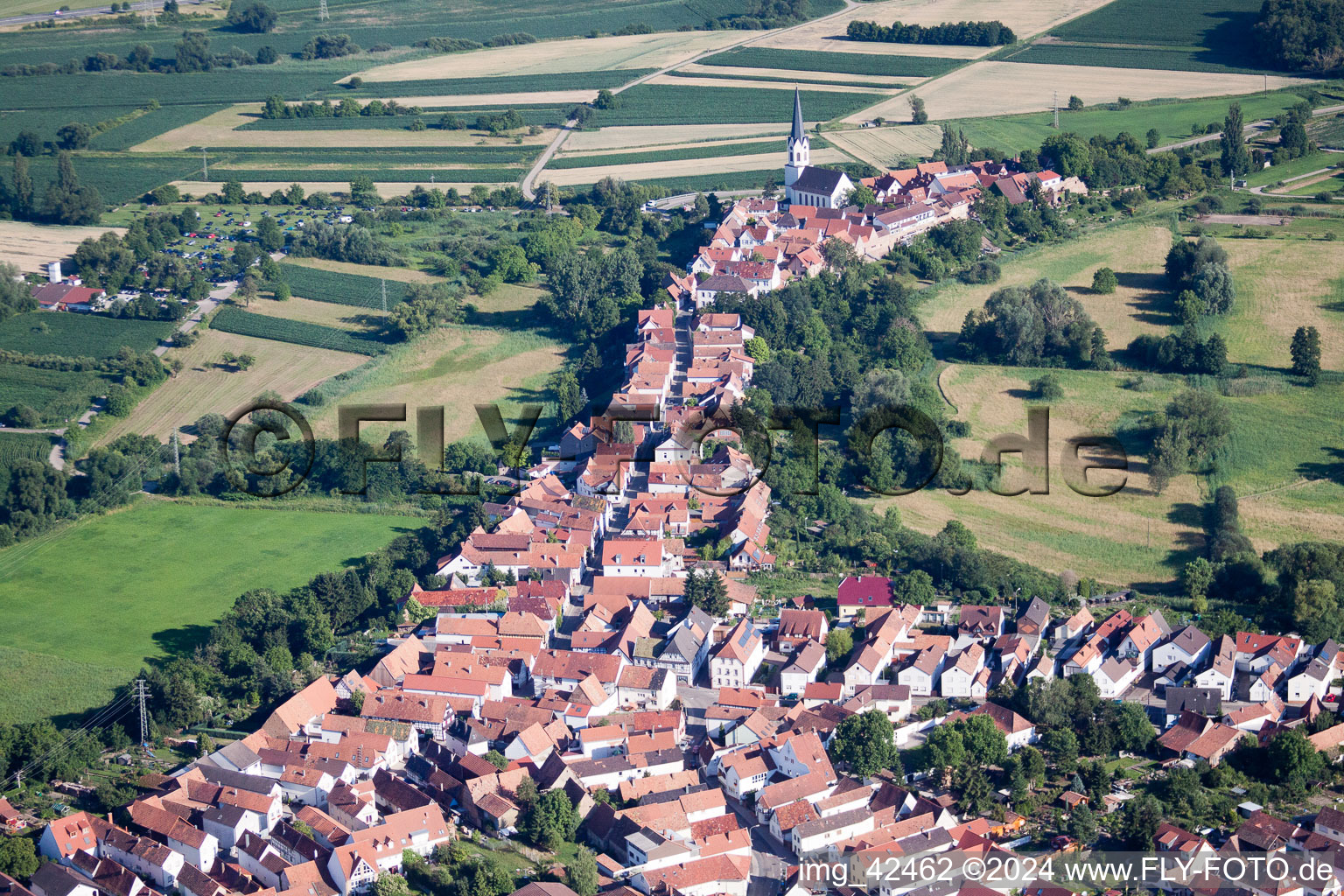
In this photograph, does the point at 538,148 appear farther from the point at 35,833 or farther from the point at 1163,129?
the point at 35,833

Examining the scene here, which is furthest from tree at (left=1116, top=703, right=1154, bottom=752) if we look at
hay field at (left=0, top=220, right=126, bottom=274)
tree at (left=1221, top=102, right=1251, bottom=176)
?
hay field at (left=0, top=220, right=126, bottom=274)

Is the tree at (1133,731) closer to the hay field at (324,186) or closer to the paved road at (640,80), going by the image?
the paved road at (640,80)

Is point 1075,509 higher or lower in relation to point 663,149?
lower

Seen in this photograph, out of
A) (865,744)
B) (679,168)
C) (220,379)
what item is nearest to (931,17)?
(679,168)

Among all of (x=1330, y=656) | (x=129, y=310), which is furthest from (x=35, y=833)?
(x=129, y=310)

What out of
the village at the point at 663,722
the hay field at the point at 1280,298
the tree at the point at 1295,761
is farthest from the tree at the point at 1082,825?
the hay field at the point at 1280,298

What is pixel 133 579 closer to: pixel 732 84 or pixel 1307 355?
pixel 1307 355
